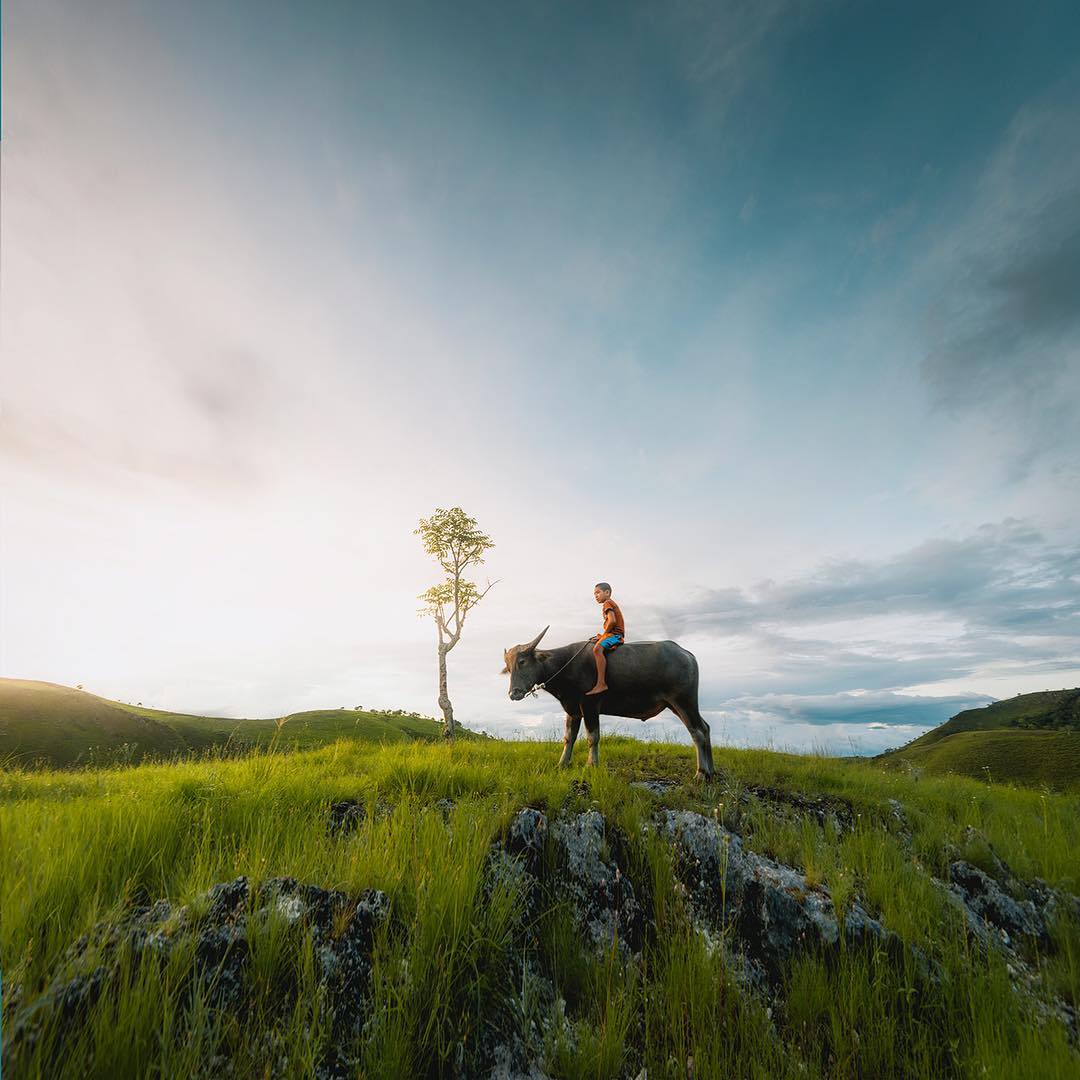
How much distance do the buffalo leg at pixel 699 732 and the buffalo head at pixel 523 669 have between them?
9.18ft

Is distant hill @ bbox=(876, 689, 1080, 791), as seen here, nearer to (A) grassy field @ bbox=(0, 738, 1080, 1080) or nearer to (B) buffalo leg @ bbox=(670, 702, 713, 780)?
(B) buffalo leg @ bbox=(670, 702, 713, 780)

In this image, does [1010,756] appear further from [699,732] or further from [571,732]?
[571,732]

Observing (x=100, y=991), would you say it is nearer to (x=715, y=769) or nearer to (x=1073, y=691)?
(x=715, y=769)

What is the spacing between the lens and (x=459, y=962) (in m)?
3.06

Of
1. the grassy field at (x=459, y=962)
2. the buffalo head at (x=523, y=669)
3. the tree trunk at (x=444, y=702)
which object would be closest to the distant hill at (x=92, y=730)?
the tree trunk at (x=444, y=702)

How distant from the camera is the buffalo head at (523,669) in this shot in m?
9.31

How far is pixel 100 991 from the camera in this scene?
7.37ft

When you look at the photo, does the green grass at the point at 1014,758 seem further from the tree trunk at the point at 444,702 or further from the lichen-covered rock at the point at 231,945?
the lichen-covered rock at the point at 231,945

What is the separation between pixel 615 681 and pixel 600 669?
484mm

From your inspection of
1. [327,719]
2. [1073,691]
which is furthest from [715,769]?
[1073,691]

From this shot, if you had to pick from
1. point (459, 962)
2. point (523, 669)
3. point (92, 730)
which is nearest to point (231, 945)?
point (459, 962)

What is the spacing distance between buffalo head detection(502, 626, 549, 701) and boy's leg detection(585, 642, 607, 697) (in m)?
1.13

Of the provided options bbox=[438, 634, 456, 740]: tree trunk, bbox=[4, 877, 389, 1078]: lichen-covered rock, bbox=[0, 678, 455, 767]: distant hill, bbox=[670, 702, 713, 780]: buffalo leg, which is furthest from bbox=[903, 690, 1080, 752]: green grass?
bbox=[4, 877, 389, 1078]: lichen-covered rock

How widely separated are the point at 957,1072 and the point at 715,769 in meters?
6.50
